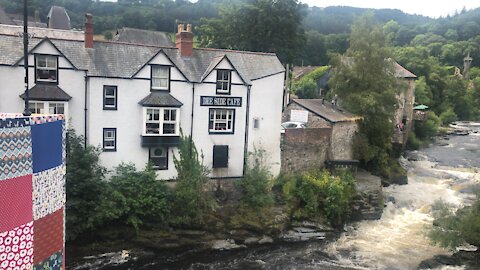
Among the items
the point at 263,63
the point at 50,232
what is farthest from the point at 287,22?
the point at 50,232

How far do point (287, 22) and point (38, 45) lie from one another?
23752 mm

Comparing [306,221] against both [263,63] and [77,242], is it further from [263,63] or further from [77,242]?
[77,242]

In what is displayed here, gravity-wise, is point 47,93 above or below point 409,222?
above

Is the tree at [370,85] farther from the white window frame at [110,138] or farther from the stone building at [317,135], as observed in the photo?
the white window frame at [110,138]

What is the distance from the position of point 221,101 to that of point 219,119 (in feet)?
3.45

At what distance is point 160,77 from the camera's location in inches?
936

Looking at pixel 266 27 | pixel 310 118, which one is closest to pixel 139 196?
pixel 310 118

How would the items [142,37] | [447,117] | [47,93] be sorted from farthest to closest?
1. [447,117]
2. [142,37]
3. [47,93]

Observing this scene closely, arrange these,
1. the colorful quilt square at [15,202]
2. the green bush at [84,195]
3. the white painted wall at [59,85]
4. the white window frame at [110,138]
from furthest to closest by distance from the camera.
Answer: the white window frame at [110,138], the white painted wall at [59,85], the green bush at [84,195], the colorful quilt square at [15,202]

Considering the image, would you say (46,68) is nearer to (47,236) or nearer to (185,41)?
(185,41)

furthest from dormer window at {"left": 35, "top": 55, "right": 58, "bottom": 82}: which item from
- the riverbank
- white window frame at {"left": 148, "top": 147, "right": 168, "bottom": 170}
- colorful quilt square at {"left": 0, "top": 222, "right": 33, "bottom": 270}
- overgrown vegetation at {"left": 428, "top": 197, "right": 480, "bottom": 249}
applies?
overgrown vegetation at {"left": 428, "top": 197, "right": 480, "bottom": 249}

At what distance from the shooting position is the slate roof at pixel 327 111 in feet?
99.8

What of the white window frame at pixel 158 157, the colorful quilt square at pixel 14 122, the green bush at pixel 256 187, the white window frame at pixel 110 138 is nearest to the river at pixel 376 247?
the green bush at pixel 256 187

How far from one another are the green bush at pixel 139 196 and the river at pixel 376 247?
2.30m
